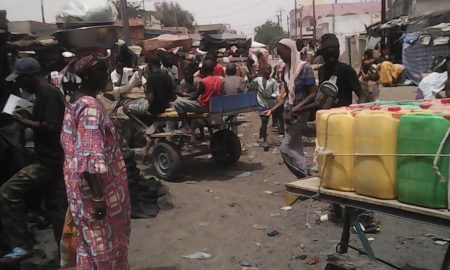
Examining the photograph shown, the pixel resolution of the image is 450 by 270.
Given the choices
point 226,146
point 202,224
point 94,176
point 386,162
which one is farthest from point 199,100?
point 386,162

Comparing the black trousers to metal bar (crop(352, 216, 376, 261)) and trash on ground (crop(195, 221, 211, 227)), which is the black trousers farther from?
metal bar (crop(352, 216, 376, 261))

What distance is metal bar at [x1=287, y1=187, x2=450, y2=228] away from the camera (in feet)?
7.37

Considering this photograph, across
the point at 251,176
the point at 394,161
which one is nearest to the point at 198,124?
the point at 251,176

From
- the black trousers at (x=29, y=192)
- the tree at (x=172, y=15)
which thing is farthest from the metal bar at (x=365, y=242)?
the tree at (x=172, y=15)

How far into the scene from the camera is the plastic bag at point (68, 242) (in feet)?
11.3

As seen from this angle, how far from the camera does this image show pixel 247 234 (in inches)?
191

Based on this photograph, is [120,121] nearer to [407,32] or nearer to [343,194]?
[343,194]

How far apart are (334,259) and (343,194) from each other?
0.42 metres

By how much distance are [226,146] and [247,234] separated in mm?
2992

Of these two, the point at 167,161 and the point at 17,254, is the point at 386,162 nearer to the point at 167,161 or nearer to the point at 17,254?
the point at 17,254

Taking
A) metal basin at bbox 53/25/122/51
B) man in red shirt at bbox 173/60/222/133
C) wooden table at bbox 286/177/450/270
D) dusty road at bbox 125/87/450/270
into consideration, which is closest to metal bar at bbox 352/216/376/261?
wooden table at bbox 286/177/450/270

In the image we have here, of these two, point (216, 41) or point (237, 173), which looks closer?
point (237, 173)

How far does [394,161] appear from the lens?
8.01 feet

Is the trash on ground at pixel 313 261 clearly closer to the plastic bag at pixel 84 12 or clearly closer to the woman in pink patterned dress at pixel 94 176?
the woman in pink patterned dress at pixel 94 176
